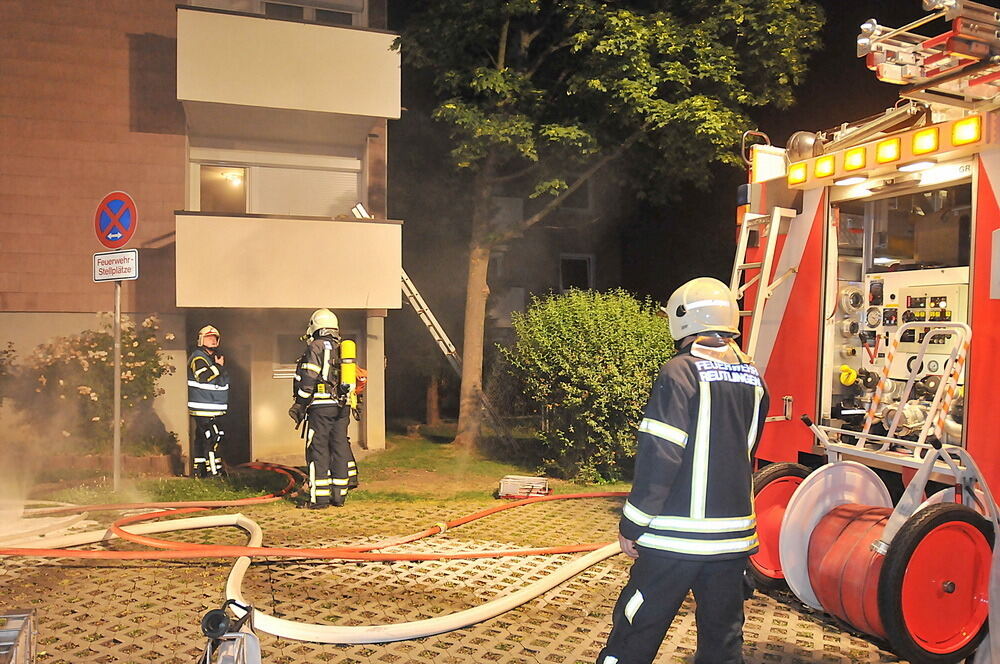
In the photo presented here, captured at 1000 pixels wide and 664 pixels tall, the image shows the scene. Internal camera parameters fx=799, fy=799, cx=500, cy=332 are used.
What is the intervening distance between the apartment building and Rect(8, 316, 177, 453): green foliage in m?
0.90

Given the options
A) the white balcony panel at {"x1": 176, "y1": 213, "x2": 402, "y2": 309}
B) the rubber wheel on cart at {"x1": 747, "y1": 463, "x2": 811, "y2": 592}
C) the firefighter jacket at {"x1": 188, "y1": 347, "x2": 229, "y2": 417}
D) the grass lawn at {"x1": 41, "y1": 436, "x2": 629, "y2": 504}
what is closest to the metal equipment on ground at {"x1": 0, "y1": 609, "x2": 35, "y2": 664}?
the rubber wheel on cart at {"x1": 747, "y1": 463, "x2": 811, "y2": 592}

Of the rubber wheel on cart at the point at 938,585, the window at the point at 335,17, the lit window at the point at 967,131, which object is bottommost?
the rubber wheel on cart at the point at 938,585

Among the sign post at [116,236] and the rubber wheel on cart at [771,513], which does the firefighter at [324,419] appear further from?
the rubber wheel on cart at [771,513]

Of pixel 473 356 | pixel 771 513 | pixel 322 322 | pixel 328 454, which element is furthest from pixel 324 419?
pixel 473 356

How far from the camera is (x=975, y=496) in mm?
4168

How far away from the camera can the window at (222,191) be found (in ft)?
40.7

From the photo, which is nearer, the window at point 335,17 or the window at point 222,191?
the window at point 222,191

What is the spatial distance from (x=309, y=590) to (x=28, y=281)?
8.09 metres

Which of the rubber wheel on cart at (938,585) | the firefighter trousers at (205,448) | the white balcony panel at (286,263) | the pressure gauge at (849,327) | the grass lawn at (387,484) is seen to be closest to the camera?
the rubber wheel on cart at (938,585)

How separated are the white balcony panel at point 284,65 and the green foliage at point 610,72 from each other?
634mm

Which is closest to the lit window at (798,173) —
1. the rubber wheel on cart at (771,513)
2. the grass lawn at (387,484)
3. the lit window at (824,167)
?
the lit window at (824,167)

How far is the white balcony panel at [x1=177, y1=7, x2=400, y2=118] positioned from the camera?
1088 centimetres

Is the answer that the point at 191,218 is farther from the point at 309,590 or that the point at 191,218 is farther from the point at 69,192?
the point at 309,590

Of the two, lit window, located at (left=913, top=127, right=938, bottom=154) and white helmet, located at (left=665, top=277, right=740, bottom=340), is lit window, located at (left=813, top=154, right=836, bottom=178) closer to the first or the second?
lit window, located at (left=913, top=127, right=938, bottom=154)
